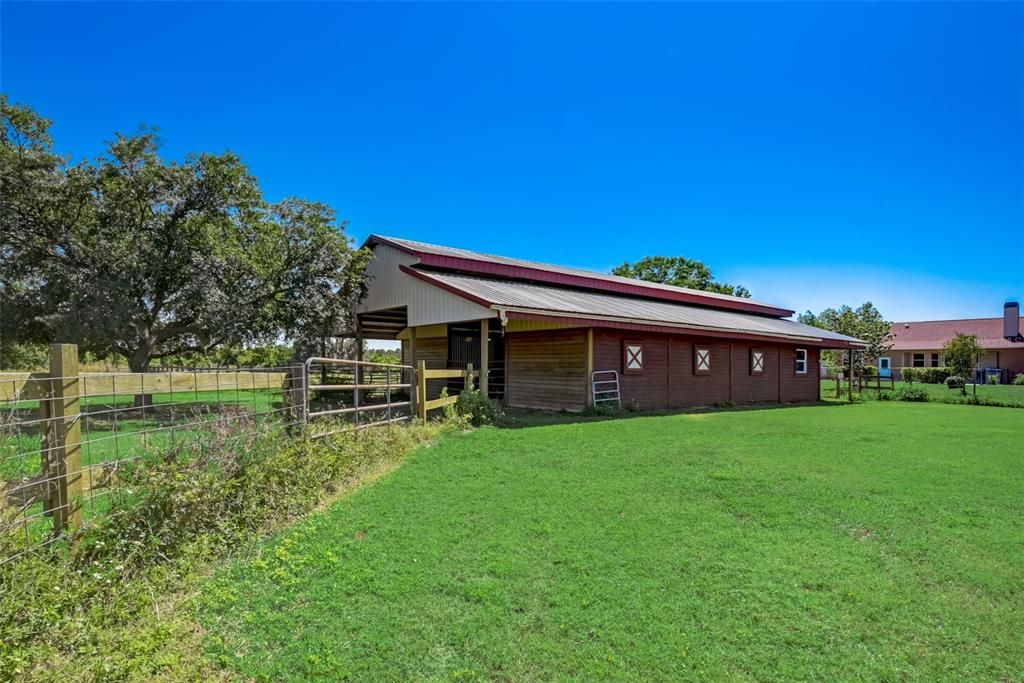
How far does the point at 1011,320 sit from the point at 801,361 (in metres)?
29.5

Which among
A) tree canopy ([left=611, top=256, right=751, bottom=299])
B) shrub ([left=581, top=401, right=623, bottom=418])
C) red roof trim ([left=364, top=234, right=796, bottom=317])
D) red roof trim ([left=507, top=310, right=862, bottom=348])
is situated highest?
tree canopy ([left=611, top=256, right=751, bottom=299])

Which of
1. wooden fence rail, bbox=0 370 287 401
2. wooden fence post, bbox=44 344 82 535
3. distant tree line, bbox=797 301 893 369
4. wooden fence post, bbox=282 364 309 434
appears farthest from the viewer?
distant tree line, bbox=797 301 893 369

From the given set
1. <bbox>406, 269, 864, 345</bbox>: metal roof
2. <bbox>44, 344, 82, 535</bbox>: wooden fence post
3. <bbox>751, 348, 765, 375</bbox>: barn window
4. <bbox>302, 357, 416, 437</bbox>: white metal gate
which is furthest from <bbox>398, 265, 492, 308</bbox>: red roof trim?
<bbox>751, 348, 765, 375</bbox>: barn window

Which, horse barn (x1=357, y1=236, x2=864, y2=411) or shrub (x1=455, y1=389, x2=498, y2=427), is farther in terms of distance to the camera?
horse barn (x1=357, y1=236, x2=864, y2=411)

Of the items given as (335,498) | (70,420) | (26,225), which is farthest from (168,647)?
(26,225)

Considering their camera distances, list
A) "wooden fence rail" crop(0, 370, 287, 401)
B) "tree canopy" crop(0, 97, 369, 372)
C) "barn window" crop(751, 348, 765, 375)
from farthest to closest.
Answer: "barn window" crop(751, 348, 765, 375), "tree canopy" crop(0, 97, 369, 372), "wooden fence rail" crop(0, 370, 287, 401)

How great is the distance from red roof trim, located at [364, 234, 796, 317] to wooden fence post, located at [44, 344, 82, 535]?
41.9ft

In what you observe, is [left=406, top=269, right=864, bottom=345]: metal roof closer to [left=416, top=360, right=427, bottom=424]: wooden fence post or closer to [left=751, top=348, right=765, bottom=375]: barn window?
[left=751, top=348, right=765, bottom=375]: barn window

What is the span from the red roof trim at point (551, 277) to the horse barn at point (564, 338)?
0.15 feet

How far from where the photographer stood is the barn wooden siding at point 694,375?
1417 cm

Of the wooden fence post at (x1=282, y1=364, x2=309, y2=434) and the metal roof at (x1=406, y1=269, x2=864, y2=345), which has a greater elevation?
the metal roof at (x1=406, y1=269, x2=864, y2=345)

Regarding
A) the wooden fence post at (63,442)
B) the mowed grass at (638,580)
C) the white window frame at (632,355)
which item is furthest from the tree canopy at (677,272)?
the wooden fence post at (63,442)

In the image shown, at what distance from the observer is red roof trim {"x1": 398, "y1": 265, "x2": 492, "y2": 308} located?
11427 millimetres

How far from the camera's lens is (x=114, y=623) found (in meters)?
2.81
